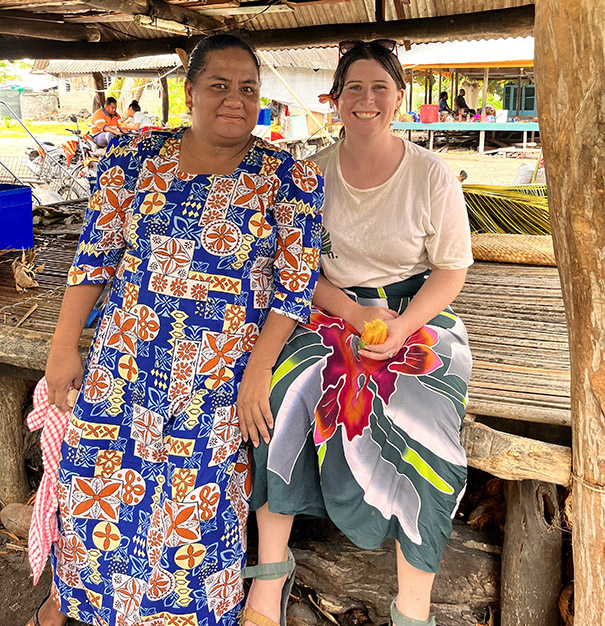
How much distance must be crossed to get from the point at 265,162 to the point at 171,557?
1.13m

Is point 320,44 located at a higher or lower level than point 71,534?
higher

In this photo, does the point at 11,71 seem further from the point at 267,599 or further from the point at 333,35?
the point at 267,599

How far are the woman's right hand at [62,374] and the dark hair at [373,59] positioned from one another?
1171mm

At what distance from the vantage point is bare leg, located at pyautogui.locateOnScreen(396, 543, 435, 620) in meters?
1.64

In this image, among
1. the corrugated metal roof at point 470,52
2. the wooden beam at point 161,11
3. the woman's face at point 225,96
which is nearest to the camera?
the woman's face at point 225,96

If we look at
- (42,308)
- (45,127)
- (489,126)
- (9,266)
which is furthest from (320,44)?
(45,127)

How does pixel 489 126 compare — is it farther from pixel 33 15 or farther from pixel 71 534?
pixel 71 534

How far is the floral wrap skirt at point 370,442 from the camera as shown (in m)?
1.61

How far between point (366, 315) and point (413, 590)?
753 millimetres

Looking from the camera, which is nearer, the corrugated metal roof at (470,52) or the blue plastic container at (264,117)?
the corrugated metal roof at (470,52)

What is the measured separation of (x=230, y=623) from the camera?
185 centimetres

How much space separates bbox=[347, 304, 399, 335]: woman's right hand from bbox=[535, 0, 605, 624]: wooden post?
51 cm

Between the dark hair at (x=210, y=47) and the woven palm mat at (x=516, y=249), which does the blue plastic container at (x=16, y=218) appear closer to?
the dark hair at (x=210, y=47)

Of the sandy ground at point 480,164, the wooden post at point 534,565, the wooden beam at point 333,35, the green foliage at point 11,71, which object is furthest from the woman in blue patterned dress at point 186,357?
the green foliage at point 11,71
